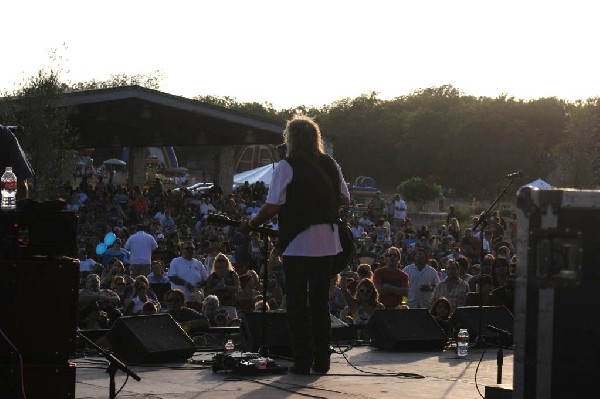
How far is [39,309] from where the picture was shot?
5605 mm

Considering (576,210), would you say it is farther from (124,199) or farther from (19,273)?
(124,199)

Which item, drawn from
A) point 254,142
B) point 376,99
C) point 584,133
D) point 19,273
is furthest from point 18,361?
point 376,99

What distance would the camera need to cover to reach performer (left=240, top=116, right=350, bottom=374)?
7.80 metres

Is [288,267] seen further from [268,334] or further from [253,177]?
[253,177]

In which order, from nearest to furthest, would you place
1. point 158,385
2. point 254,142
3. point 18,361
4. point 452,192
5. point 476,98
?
point 18,361, point 158,385, point 254,142, point 452,192, point 476,98

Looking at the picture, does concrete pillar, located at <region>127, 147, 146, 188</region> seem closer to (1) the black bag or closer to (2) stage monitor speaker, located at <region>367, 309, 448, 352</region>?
(2) stage monitor speaker, located at <region>367, 309, 448, 352</region>

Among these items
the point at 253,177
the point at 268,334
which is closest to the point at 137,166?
the point at 253,177

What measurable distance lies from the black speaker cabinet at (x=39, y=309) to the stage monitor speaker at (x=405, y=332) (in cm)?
417

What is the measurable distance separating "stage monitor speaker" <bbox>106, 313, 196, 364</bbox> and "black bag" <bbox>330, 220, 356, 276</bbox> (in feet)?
4.06

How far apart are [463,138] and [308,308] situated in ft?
234

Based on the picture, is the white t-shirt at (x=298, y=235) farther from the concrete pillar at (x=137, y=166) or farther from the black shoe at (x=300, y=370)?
the concrete pillar at (x=137, y=166)

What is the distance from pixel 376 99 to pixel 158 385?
289ft

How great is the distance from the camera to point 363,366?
8.38m

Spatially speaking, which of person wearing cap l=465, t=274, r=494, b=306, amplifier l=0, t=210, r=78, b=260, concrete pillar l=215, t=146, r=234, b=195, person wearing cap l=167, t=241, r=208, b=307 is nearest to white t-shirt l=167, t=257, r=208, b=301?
person wearing cap l=167, t=241, r=208, b=307
